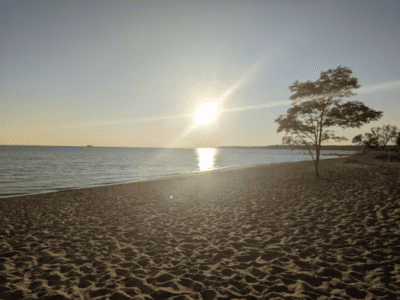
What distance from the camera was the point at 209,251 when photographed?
6605 mm

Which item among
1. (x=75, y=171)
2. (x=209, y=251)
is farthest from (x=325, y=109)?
(x=75, y=171)

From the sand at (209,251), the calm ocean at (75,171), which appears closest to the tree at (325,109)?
the sand at (209,251)

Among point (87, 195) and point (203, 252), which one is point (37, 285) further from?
point (87, 195)

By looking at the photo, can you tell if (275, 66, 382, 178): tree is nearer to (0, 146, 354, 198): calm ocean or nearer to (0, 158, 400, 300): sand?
(0, 158, 400, 300): sand

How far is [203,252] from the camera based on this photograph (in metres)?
6.57

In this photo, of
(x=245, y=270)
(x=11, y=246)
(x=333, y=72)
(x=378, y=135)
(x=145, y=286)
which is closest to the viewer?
(x=145, y=286)

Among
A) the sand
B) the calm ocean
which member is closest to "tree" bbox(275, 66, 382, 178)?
the sand

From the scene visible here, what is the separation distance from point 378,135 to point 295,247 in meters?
65.5

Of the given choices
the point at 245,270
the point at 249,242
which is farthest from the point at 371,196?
the point at 245,270

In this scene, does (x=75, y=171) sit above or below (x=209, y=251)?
below

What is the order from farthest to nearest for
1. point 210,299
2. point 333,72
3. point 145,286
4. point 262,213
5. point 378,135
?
point 378,135 → point 333,72 → point 262,213 → point 145,286 → point 210,299

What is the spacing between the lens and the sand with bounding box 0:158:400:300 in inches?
185

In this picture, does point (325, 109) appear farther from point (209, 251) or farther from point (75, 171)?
point (75, 171)

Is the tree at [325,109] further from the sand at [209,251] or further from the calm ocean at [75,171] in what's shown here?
the calm ocean at [75,171]
